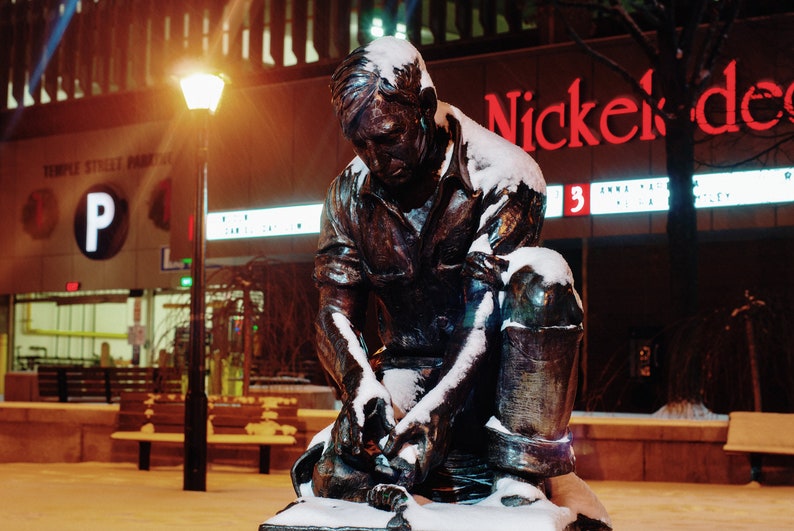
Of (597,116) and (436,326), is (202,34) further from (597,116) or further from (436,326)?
(436,326)

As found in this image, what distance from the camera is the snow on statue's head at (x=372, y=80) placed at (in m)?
3.21

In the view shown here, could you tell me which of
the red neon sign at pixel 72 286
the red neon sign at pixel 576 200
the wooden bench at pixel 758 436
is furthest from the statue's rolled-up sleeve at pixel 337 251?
the red neon sign at pixel 72 286

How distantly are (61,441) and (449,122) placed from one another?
428 inches

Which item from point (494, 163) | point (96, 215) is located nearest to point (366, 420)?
point (494, 163)

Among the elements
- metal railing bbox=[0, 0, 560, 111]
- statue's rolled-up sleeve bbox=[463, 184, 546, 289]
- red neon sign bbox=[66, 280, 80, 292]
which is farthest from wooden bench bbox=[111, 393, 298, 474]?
red neon sign bbox=[66, 280, 80, 292]

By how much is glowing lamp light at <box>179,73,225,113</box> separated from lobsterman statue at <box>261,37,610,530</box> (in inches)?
306

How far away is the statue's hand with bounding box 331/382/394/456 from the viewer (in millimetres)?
3109

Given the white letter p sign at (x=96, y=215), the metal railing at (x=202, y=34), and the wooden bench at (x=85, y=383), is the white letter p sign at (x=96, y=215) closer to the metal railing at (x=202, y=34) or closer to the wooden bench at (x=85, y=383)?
the metal railing at (x=202, y=34)

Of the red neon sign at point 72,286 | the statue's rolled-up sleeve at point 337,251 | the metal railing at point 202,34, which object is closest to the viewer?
the statue's rolled-up sleeve at point 337,251

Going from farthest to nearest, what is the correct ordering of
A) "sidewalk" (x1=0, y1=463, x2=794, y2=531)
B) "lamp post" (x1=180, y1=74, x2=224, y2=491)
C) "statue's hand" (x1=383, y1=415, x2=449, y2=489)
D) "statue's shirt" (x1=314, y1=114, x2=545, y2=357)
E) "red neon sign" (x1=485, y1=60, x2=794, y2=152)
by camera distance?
"red neon sign" (x1=485, y1=60, x2=794, y2=152), "lamp post" (x1=180, y1=74, x2=224, y2=491), "sidewalk" (x1=0, y1=463, x2=794, y2=531), "statue's shirt" (x1=314, y1=114, x2=545, y2=357), "statue's hand" (x1=383, y1=415, x2=449, y2=489)

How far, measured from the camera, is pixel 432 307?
3.58 meters

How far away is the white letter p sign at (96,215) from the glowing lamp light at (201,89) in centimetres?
2199

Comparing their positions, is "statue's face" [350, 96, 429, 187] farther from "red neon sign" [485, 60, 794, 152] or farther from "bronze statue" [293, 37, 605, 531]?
"red neon sign" [485, 60, 794, 152]

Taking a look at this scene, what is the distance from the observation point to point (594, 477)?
11484 millimetres
